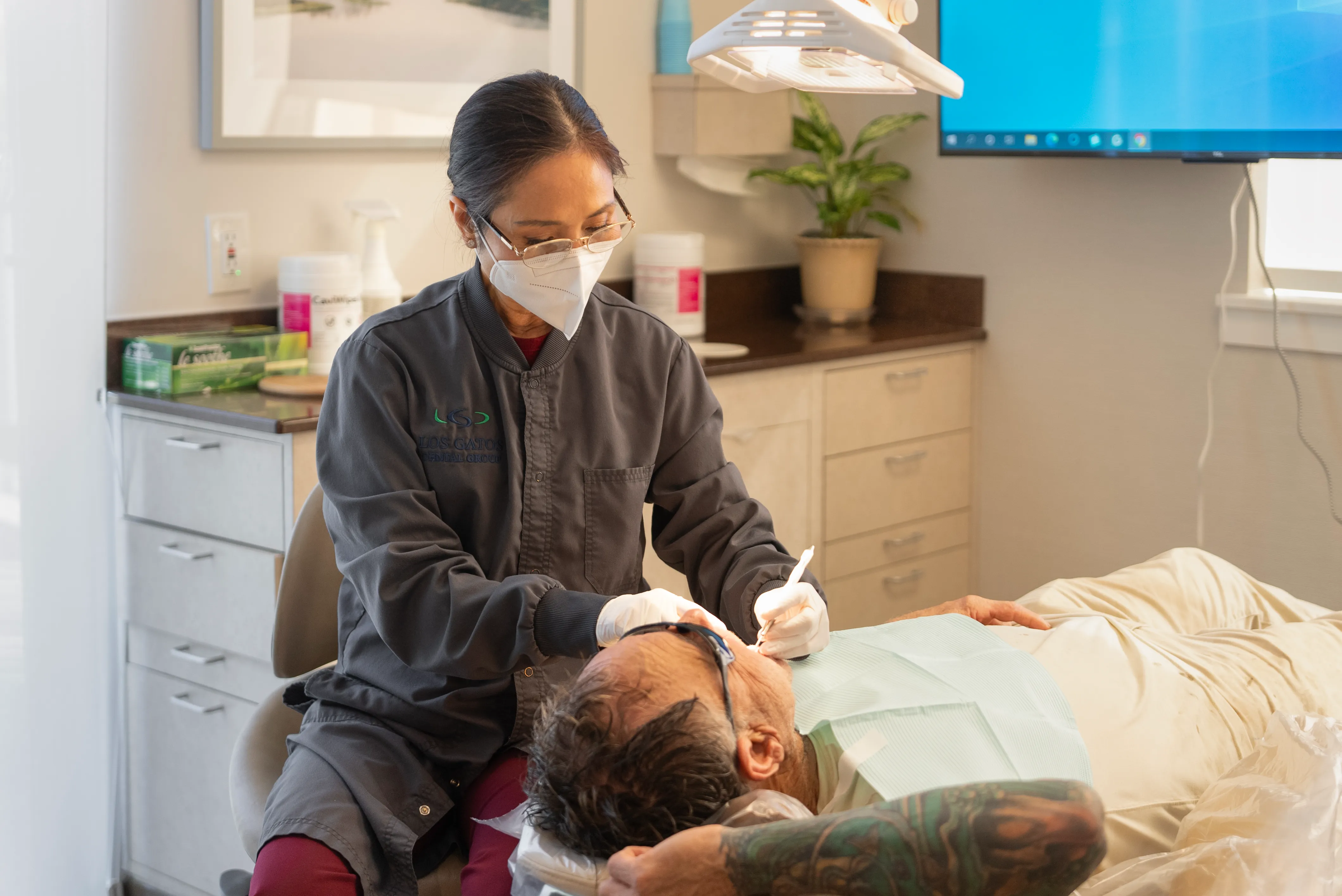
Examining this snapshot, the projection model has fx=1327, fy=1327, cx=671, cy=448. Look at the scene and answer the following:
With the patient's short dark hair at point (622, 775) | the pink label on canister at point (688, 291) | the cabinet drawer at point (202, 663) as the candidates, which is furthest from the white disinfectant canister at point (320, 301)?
the patient's short dark hair at point (622, 775)

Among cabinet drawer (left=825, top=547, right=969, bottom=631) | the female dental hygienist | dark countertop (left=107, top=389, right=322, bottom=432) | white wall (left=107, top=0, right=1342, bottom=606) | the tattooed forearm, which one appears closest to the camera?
the tattooed forearm

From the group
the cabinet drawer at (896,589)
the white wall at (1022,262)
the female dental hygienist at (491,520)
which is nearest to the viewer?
the female dental hygienist at (491,520)

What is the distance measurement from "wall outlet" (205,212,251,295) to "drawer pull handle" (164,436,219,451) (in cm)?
36

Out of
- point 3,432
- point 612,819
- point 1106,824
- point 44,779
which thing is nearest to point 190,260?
point 3,432

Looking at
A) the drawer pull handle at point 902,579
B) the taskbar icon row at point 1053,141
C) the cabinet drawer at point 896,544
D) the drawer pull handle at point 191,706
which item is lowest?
the drawer pull handle at point 191,706

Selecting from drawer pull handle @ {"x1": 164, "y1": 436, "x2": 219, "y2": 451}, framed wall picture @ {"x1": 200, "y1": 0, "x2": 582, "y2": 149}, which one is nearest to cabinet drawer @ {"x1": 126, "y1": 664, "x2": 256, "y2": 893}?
drawer pull handle @ {"x1": 164, "y1": 436, "x2": 219, "y2": 451}

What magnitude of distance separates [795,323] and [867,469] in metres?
0.51

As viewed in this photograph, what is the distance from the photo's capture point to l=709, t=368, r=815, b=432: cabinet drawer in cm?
268

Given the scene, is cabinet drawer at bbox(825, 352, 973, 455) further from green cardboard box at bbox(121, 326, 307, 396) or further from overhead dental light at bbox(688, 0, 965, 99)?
overhead dental light at bbox(688, 0, 965, 99)

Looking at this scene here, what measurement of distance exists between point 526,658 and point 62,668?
1.12 meters

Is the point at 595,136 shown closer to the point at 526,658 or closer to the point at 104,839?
the point at 526,658

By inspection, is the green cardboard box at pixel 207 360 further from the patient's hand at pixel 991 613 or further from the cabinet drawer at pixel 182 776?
the patient's hand at pixel 991 613

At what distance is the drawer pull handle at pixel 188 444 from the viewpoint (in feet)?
6.94

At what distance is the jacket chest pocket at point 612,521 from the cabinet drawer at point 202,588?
68cm
